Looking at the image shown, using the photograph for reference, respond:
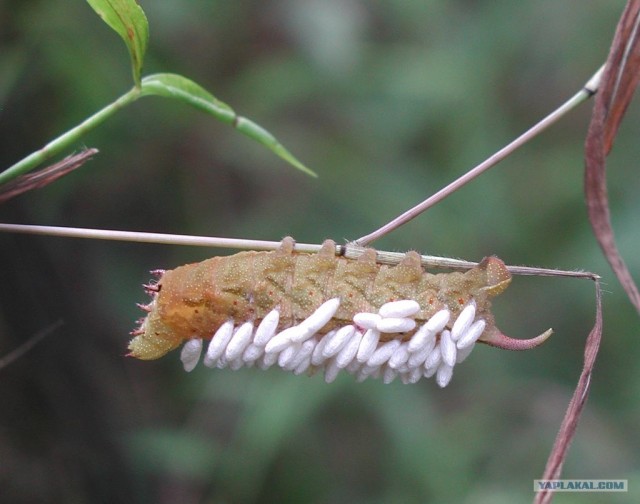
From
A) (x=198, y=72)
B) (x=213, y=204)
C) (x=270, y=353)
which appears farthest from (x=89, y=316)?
(x=270, y=353)

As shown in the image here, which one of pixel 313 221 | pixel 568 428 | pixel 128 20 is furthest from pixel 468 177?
pixel 313 221

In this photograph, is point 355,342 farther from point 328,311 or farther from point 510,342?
point 510,342

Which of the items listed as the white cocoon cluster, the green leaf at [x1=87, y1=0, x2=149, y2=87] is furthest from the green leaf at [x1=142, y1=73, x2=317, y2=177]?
the white cocoon cluster

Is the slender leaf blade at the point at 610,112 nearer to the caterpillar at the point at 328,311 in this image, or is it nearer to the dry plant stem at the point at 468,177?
the dry plant stem at the point at 468,177

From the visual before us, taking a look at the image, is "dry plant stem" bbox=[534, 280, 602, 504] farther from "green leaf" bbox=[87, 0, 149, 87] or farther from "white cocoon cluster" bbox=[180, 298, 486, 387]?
"green leaf" bbox=[87, 0, 149, 87]

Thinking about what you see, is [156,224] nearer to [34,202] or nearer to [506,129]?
[34,202]

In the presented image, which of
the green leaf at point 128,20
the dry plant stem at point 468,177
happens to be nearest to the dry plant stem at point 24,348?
the green leaf at point 128,20
